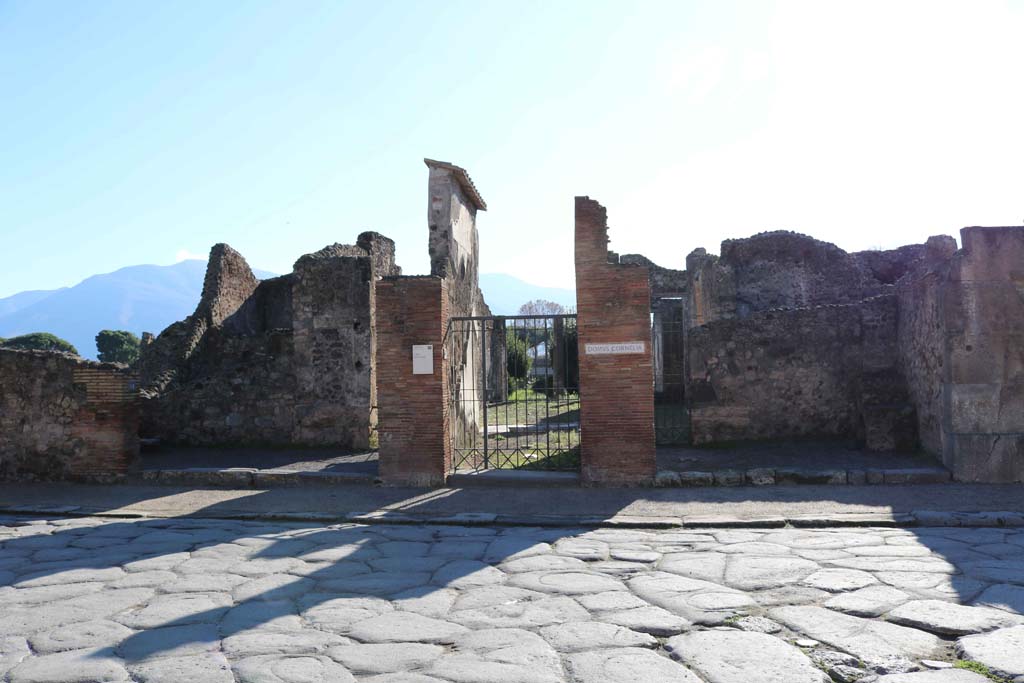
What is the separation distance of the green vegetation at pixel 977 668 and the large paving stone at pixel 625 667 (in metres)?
1.16

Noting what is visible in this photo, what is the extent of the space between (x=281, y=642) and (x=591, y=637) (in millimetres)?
1531

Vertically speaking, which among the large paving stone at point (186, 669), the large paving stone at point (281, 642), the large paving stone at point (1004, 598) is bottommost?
the large paving stone at point (1004, 598)

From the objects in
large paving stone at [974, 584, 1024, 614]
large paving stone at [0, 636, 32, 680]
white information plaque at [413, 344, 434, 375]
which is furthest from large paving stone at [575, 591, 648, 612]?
white information plaque at [413, 344, 434, 375]

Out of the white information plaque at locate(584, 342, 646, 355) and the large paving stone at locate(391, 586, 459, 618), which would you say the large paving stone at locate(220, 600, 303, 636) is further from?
the white information plaque at locate(584, 342, 646, 355)

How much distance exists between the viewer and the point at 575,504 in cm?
758

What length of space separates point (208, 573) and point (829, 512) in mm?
5111

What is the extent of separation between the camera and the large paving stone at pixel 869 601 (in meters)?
4.10

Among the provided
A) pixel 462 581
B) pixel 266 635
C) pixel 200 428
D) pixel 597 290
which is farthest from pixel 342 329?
pixel 266 635

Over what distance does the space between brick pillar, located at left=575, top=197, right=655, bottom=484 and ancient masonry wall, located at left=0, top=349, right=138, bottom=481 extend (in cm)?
570

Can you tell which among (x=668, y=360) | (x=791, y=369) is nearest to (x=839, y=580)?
(x=791, y=369)

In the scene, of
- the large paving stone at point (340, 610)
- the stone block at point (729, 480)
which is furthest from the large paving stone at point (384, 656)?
the stone block at point (729, 480)

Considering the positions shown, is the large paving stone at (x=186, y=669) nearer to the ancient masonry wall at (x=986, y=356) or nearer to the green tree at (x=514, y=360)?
the ancient masonry wall at (x=986, y=356)

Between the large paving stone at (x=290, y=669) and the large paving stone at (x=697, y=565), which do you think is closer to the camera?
the large paving stone at (x=290, y=669)

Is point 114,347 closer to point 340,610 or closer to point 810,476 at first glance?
point 810,476
